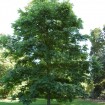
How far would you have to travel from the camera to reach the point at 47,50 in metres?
16.4

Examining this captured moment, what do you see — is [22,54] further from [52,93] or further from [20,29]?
[52,93]

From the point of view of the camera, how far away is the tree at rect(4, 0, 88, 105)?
1642 centimetres

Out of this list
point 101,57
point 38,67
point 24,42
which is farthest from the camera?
point 101,57

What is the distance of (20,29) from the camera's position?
56.9 ft

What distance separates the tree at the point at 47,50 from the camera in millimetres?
16422

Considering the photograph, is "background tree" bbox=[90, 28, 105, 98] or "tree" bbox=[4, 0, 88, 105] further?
"background tree" bbox=[90, 28, 105, 98]

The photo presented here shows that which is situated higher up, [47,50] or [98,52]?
[98,52]

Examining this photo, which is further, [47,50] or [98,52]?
[98,52]

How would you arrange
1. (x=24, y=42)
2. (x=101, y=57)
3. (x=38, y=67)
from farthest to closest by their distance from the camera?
(x=101, y=57)
(x=38, y=67)
(x=24, y=42)

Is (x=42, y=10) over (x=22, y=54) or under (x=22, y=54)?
over

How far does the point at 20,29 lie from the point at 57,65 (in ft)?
10.9

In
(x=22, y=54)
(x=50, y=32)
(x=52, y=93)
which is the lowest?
(x=52, y=93)

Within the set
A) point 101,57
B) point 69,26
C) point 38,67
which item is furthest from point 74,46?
point 101,57

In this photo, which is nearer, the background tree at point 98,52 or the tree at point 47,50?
the tree at point 47,50
